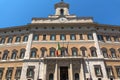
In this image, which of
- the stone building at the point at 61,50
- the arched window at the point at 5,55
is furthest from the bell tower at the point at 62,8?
the arched window at the point at 5,55

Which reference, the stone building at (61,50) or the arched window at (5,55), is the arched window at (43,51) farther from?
the arched window at (5,55)

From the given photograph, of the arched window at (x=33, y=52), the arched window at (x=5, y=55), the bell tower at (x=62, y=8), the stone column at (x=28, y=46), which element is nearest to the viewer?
the stone column at (x=28, y=46)

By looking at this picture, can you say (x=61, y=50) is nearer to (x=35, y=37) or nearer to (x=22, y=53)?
(x=35, y=37)

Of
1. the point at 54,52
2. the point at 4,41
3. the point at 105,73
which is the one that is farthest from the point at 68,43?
the point at 4,41

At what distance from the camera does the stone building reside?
29016mm

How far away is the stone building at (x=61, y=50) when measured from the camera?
29.0 metres

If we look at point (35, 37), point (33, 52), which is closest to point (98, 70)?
point (33, 52)

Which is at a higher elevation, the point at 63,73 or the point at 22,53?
the point at 22,53

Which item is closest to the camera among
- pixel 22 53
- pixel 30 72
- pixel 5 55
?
pixel 30 72

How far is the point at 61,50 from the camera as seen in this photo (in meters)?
32.0

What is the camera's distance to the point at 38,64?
30.2m

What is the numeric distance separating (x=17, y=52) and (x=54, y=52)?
22.5 feet

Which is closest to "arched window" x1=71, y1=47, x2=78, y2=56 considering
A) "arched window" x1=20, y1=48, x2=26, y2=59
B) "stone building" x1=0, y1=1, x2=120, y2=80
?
"stone building" x1=0, y1=1, x2=120, y2=80

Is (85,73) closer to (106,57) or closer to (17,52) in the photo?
(106,57)
